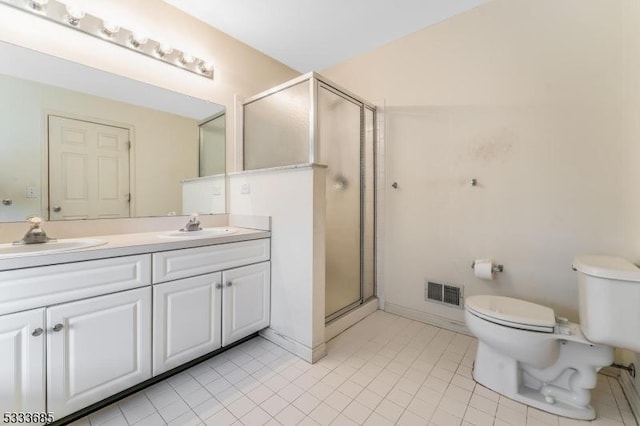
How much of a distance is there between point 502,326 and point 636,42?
1.65 m

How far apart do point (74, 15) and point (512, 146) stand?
2785 millimetres

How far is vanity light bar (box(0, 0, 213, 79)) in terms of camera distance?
1.46 meters

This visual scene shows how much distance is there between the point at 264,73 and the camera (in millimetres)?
2561

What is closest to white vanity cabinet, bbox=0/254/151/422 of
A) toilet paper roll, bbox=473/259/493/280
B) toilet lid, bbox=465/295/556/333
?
toilet lid, bbox=465/295/556/333

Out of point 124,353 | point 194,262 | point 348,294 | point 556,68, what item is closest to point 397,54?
point 556,68

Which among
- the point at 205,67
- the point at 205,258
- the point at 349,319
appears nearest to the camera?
the point at 205,258

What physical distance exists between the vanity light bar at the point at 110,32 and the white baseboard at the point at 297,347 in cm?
203

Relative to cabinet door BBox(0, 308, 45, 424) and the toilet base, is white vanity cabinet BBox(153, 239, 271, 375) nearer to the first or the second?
cabinet door BBox(0, 308, 45, 424)

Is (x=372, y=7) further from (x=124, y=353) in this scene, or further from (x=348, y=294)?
(x=124, y=353)

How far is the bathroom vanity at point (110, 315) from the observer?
1.07 m

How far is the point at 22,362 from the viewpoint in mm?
1066

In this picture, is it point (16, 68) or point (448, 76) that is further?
point (448, 76)

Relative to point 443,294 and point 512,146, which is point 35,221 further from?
point 512,146

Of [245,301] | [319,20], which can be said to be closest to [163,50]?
[319,20]
